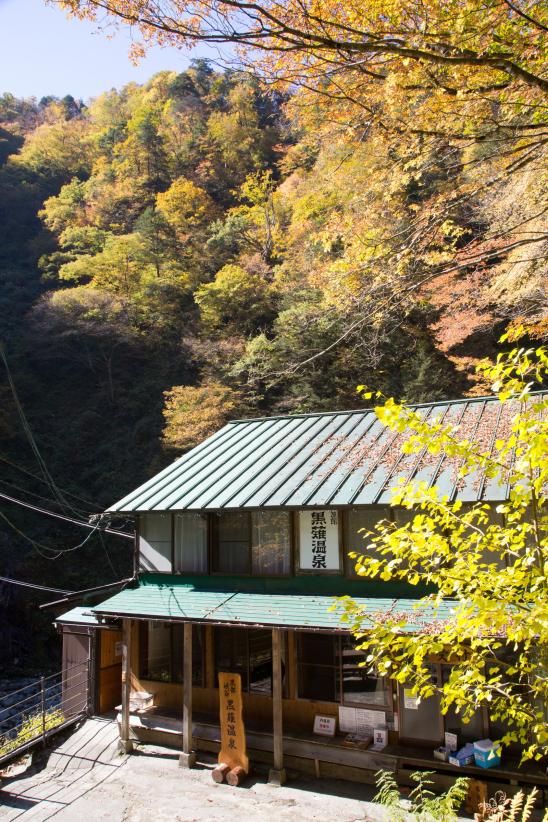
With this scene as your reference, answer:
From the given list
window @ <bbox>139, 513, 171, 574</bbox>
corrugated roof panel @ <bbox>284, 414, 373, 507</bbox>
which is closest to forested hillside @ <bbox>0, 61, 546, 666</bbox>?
corrugated roof panel @ <bbox>284, 414, 373, 507</bbox>

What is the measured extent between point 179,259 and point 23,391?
1266cm

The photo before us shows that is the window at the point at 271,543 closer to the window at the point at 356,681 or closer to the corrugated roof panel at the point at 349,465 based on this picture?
the corrugated roof panel at the point at 349,465

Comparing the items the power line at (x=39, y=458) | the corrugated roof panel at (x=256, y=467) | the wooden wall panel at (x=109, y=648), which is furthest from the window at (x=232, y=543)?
the power line at (x=39, y=458)

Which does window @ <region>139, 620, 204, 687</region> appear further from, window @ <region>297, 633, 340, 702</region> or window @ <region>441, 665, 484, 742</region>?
window @ <region>441, 665, 484, 742</region>

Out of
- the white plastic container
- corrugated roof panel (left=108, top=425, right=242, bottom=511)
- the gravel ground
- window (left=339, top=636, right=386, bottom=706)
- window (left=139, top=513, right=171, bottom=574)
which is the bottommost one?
the gravel ground

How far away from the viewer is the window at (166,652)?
41.4 feet

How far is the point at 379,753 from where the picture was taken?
31.1 feet

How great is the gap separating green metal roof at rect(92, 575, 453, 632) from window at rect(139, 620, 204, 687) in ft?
3.52

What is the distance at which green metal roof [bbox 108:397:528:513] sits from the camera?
10.4 metres

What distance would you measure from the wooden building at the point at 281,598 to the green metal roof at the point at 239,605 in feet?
0.13

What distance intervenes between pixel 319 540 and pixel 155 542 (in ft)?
13.7

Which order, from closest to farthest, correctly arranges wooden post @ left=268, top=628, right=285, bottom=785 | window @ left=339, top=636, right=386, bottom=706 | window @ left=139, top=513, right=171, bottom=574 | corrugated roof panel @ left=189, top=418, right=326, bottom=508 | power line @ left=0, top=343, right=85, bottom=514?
1. wooden post @ left=268, top=628, right=285, bottom=785
2. window @ left=339, top=636, right=386, bottom=706
3. corrugated roof panel @ left=189, top=418, right=326, bottom=508
4. window @ left=139, top=513, right=171, bottom=574
5. power line @ left=0, top=343, right=85, bottom=514

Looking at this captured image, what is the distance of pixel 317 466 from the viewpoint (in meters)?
12.0

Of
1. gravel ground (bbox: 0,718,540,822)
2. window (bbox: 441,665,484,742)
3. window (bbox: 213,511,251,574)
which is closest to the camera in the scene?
gravel ground (bbox: 0,718,540,822)
